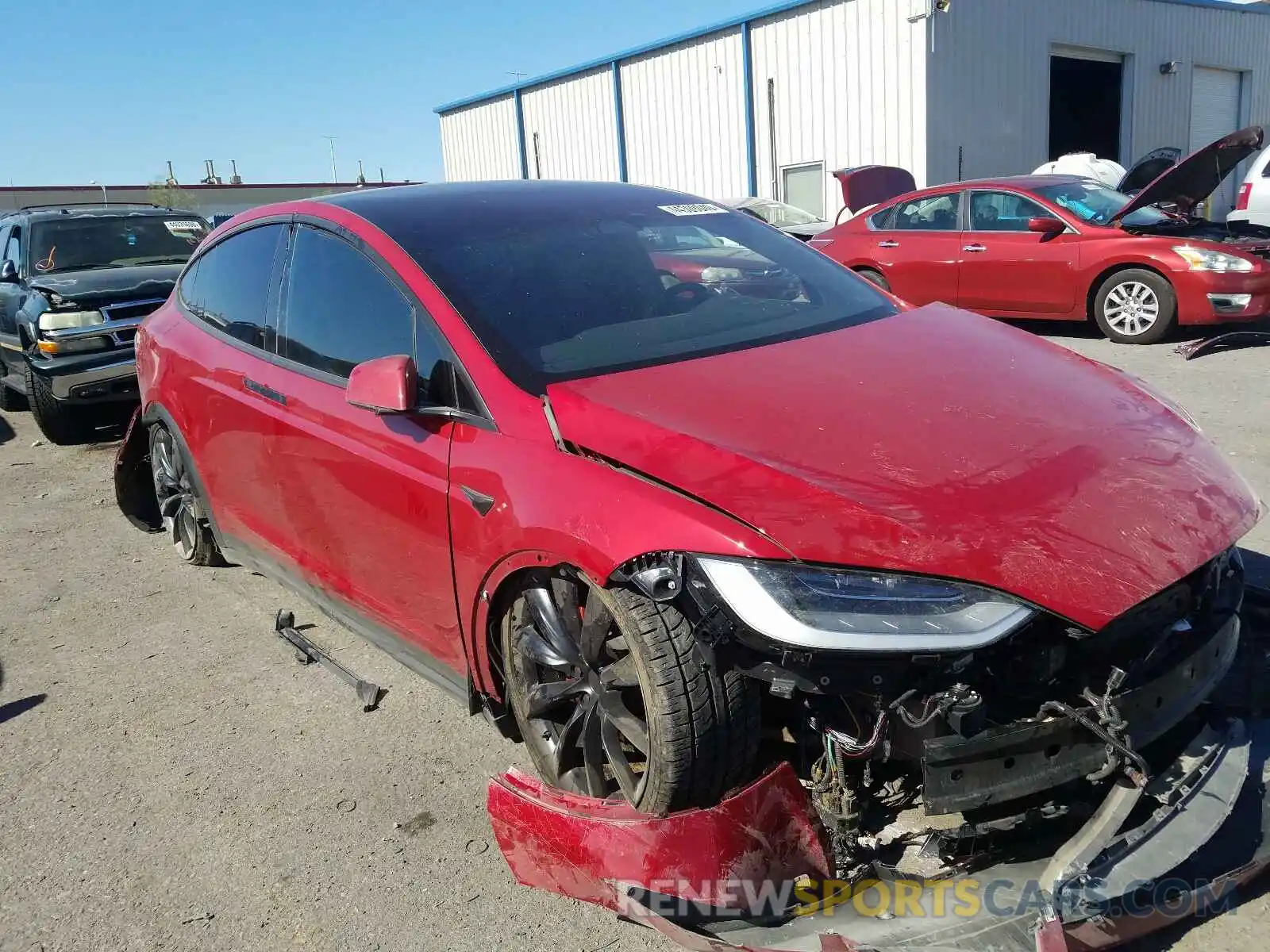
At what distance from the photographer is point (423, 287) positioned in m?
2.91

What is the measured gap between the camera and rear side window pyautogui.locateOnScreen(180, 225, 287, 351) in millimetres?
3723

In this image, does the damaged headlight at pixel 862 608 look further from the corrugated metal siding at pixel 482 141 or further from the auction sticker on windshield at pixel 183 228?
the corrugated metal siding at pixel 482 141

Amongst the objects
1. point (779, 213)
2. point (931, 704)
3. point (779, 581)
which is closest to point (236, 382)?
point (779, 581)

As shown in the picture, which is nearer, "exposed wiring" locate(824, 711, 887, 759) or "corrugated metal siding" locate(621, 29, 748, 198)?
"exposed wiring" locate(824, 711, 887, 759)

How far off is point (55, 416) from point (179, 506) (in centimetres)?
374

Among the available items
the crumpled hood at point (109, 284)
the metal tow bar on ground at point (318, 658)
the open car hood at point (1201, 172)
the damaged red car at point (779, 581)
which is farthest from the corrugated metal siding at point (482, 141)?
the damaged red car at point (779, 581)

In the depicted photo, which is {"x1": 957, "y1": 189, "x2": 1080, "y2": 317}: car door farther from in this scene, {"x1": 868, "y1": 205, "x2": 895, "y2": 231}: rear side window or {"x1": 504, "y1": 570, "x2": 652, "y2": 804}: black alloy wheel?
{"x1": 504, "y1": 570, "x2": 652, "y2": 804}: black alloy wheel

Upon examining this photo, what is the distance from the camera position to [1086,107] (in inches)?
852

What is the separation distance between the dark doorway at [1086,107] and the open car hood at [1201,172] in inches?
529

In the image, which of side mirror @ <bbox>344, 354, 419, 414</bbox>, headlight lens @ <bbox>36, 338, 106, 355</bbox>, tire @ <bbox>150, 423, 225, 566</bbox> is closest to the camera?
side mirror @ <bbox>344, 354, 419, 414</bbox>

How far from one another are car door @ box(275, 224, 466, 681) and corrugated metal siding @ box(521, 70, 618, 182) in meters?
19.4

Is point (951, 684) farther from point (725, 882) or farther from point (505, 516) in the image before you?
point (505, 516)

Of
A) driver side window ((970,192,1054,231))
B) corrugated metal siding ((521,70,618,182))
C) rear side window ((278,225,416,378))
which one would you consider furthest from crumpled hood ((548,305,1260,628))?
corrugated metal siding ((521,70,618,182))

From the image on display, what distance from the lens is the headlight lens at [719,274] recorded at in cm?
341
